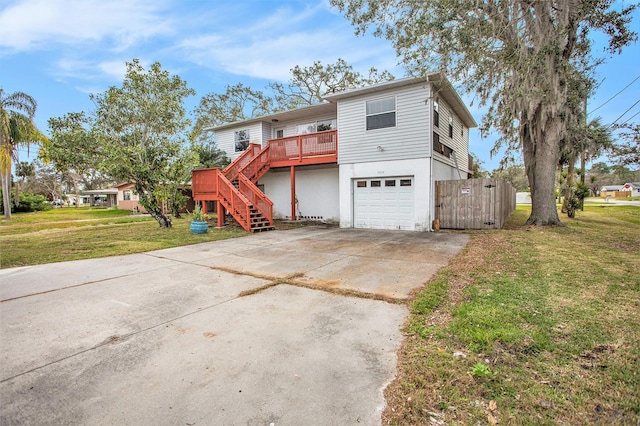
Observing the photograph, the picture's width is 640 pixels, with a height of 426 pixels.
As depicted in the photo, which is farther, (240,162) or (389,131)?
(240,162)

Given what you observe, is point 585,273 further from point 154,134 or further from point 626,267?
point 154,134

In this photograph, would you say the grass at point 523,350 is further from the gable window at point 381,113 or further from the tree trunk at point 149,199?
the tree trunk at point 149,199

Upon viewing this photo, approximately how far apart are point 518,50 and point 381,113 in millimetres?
4590

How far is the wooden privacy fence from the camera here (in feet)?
35.3

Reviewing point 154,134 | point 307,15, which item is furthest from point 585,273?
point 154,134

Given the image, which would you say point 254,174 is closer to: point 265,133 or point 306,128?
point 265,133

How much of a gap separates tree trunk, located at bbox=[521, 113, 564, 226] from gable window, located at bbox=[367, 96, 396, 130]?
4.73 metres

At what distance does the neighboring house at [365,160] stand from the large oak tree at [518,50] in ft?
3.96

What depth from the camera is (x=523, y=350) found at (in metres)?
2.70

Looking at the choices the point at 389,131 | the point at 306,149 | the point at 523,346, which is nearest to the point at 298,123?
the point at 306,149

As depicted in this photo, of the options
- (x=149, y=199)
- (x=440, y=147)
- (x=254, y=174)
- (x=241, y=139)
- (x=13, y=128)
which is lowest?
(x=149, y=199)

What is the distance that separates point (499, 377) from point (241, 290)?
349cm

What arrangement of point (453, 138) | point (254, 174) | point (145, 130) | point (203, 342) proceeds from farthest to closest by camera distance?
point (453, 138) < point (254, 174) < point (145, 130) < point (203, 342)

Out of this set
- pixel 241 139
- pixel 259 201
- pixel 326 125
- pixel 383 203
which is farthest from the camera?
pixel 241 139
